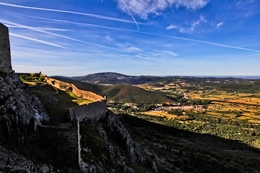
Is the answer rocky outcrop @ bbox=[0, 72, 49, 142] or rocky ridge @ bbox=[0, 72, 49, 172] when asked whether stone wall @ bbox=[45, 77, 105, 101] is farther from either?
rocky ridge @ bbox=[0, 72, 49, 172]

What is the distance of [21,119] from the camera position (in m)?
13.7

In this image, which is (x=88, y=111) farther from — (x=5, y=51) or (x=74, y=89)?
(x=74, y=89)

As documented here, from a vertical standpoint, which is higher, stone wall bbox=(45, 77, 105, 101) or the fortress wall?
stone wall bbox=(45, 77, 105, 101)

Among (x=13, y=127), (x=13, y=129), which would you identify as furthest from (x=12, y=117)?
(x=13, y=129)

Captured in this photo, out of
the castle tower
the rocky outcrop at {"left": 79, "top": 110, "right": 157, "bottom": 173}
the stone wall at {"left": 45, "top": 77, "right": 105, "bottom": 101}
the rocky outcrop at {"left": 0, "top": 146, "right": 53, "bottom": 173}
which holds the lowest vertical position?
the rocky outcrop at {"left": 79, "top": 110, "right": 157, "bottom": 173}

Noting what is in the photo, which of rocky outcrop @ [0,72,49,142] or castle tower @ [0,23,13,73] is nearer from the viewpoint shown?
rocky outcrop @ [0,72,49,142]

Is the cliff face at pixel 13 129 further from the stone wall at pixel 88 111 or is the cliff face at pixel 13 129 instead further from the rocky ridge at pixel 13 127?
the stone wall at pixel 88 111

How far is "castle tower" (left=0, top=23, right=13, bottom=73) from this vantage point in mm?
17756

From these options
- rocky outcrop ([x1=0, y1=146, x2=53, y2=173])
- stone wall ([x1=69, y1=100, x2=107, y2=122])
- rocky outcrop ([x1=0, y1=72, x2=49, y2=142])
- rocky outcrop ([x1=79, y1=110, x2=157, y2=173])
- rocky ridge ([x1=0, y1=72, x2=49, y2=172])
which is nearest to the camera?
rocky outcrop ([x1=0, y1=146, x2=53, y2=173])

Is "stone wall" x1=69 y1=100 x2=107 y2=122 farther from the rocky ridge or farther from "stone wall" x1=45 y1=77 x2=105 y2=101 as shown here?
the rocky ridge

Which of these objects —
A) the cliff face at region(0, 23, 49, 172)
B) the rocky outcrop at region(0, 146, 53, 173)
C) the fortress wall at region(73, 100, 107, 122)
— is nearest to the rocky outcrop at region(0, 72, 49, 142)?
the cliff face at region(0, 23, 49, 172)

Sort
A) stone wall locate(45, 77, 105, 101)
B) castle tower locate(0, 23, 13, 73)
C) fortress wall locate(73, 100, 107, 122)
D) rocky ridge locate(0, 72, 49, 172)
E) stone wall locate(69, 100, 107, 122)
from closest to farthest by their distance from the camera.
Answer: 1. rocky ridge locate(0, 72, 49, 172)
2. castle tower locate(0, 23, 13, 73)
3. stone wall locate(69, 100, 107, 122)
4. fortress wall locate(73, 100, 107, 122)
5. stone wall locate(45, 77, 105, 101)

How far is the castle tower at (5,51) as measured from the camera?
1776cm

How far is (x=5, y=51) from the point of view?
1827 centimetres
